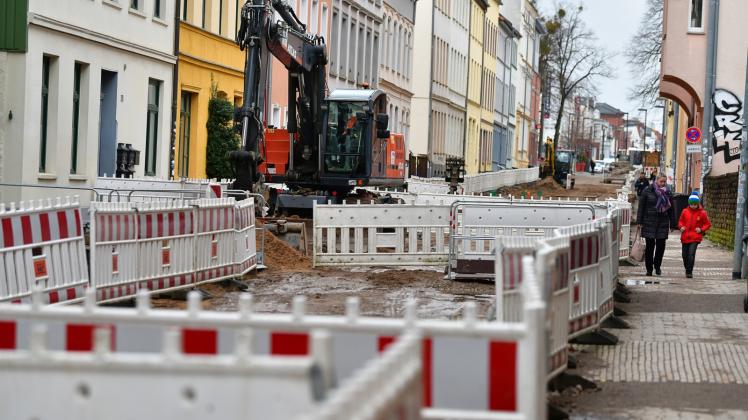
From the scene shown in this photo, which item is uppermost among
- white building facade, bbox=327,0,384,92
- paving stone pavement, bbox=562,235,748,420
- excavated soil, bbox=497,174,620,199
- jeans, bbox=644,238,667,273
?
white building facade, bbox=327,0,384,92

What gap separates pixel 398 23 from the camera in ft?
241

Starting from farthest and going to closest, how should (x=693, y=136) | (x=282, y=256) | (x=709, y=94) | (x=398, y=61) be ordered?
1. (x=398, y=61)
2. (x=693, y=136)
3. (x=709, y=94)
4. (x=282, y=256)

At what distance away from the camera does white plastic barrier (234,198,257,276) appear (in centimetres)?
2036

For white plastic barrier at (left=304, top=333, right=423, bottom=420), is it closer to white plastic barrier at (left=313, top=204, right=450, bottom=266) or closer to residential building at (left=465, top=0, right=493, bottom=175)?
white plastic barrier at (left=313, top=204, right=450, bottom=266)

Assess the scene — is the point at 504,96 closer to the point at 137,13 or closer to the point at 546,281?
the point at 137,13

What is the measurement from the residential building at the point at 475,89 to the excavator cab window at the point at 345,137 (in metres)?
62.7

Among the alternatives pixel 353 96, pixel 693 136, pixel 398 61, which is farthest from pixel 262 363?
pixel 398 61

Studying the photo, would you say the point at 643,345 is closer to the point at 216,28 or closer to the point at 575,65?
the point at 216,28

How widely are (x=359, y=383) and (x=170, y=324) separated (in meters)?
2.33

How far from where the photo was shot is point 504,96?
120812mm

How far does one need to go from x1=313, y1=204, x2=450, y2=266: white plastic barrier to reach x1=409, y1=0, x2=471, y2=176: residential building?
49.2 meters

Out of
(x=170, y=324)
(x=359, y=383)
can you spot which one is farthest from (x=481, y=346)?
(x=359, y=383)

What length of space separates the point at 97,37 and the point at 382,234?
951 cm

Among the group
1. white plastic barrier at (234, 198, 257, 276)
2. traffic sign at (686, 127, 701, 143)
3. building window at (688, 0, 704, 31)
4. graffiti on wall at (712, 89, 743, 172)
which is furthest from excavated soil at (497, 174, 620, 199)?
white plastic barrier at (234, 198, 257, 276)
